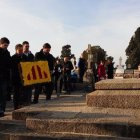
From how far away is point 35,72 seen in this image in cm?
1031

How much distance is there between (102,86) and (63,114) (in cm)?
149

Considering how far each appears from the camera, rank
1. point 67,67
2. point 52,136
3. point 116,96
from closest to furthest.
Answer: point 52,136 → point 116,96 → point 67,67

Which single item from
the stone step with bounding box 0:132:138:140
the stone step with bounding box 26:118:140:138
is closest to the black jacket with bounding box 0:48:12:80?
the stone step with bounding box 26:118:140:138

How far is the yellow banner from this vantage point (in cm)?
988

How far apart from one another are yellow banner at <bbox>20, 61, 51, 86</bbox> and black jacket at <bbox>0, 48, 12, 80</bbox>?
0.72 meters

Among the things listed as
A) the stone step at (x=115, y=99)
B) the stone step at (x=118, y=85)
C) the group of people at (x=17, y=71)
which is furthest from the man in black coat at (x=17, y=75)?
the stone step at (x=115, y=99)

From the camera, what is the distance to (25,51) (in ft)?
34.0

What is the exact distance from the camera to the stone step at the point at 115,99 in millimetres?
7570

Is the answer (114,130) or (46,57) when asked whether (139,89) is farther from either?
(46,57)

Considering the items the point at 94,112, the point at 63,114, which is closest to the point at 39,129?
the point at 63,114

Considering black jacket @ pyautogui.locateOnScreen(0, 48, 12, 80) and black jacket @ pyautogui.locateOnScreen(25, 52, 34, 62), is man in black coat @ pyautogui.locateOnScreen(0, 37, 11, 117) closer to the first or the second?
black jacket @ pyautogui.locateOnScreen(0, 48, 12, 80)

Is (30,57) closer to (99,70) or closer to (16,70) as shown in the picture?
(16,70)

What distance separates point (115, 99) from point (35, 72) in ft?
10.2

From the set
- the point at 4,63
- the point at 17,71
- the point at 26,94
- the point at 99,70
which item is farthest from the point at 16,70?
the point at 99,70
